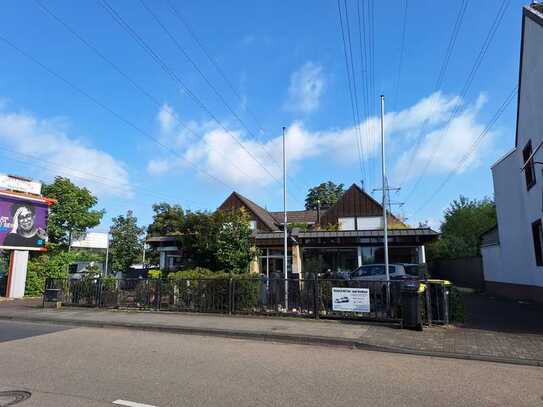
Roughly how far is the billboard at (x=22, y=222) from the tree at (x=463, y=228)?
1334 inches

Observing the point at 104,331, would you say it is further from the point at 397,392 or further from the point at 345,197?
the point at 345,197

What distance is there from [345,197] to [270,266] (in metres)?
14.0

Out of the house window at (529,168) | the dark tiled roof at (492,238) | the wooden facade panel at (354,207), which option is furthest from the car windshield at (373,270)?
the wooden facade panel at (354,207)

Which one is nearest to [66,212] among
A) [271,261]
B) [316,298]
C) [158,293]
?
[271,261]

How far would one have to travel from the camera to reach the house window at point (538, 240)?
16.0 metres

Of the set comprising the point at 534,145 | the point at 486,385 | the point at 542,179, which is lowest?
the point at 486,385

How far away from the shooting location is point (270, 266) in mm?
26859

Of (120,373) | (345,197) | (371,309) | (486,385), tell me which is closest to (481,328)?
(371,309)

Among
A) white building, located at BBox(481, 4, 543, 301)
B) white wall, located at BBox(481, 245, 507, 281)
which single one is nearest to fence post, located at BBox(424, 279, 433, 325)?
white building, located at BBox(481, 4, 543, 301)

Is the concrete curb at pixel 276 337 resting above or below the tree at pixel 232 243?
below

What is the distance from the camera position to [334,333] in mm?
10148

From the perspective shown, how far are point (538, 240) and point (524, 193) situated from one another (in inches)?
103

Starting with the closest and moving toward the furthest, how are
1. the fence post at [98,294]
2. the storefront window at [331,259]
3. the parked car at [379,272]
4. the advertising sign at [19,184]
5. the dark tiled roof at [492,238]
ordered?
the fence post at [98,294]
the parked car at [379,272]
the advertising sign at [19,184]
the dark tiled roof at [492,238]
the storefront window at [331,259]

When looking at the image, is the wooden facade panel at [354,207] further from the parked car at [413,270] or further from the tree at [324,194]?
the tree at [324,194]
